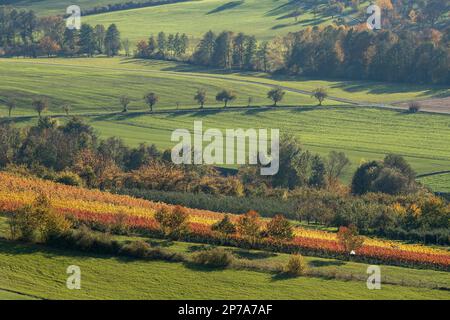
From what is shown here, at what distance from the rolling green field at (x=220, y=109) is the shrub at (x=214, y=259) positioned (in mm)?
65661

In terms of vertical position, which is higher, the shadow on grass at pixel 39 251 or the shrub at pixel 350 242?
the shadow on grass at pixel 39 251

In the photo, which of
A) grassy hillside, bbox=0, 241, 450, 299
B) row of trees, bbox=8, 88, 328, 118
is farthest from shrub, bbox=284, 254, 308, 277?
row of trees, bbox=8, 88, 328, 118

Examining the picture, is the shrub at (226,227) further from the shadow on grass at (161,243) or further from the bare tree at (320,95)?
the bare tree at (320,95)

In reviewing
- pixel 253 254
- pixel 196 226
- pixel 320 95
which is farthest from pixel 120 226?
pixel 320 95

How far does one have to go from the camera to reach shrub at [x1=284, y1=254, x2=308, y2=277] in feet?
191

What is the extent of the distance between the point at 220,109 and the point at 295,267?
99.4m

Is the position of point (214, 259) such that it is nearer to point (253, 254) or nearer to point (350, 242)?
point (253, 254)

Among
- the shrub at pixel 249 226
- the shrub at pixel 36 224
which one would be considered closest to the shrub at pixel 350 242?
the shrub at pixel 249 226

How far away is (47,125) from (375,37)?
319 ft

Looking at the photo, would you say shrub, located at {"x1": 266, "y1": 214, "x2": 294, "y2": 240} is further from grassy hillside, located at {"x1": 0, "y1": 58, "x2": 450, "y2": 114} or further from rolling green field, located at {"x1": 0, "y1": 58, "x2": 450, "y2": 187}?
grassy hillside, located at {"x1": 0, "y1": 58, "x2": 450, "y2": 114}

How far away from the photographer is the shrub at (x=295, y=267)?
191ft

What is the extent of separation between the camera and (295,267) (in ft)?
191

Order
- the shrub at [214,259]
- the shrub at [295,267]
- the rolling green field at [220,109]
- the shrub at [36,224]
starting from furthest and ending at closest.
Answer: the rolling green field at [220,109], the shrub at [36,224], the shrub at [214,259], the shrub at [295,267]
